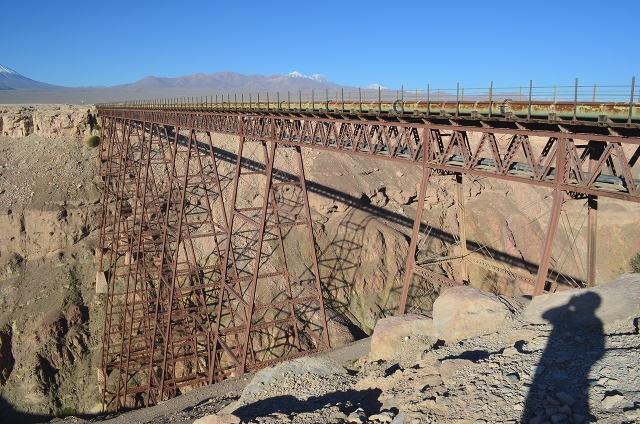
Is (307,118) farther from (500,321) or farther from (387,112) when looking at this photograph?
(500,321)

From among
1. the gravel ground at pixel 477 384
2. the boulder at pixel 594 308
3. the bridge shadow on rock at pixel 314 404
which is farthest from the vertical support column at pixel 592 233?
the bridge shadow on rock at pixel 314 404

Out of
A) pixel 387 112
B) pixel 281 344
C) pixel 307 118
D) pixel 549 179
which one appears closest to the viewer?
pixel 549 179

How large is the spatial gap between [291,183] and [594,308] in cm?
1017

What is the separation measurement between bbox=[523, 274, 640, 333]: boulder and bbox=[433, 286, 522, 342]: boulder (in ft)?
1.39

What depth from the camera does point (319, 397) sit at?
8.96 meters

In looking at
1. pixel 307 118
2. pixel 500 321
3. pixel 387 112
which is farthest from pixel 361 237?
pixel 500 321

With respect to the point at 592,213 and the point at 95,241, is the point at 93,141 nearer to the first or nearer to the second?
the point at 95,241

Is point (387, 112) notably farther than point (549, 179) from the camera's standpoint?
Yes

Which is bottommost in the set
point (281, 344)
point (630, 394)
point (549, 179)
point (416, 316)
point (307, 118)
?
point (281, 344)

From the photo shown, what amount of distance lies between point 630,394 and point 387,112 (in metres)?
7.63

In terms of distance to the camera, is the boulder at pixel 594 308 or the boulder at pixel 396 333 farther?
the boulder at pixel 396 333

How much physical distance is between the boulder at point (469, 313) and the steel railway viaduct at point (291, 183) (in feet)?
2.87

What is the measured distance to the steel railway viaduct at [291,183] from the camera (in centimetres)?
849

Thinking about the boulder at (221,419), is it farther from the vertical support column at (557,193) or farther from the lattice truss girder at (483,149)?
the lattice truss girder at (483,149)
